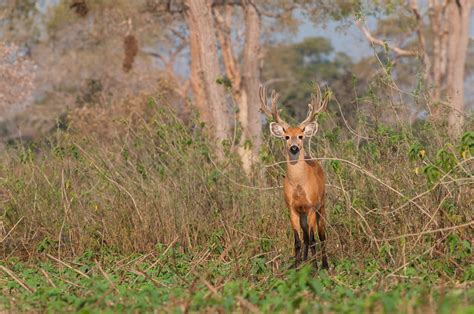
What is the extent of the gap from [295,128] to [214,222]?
1826 millimetres

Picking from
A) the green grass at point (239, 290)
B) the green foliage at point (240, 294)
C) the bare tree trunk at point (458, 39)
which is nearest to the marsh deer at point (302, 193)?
the green grass at point (239, 290)

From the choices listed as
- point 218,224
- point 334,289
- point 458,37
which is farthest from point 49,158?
point 458,37

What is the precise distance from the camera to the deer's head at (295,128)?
9.60 m

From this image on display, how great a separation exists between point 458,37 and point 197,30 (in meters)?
8.55

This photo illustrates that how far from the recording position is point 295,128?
9.70 meters

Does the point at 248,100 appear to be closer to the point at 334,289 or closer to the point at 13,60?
the point at 13,60

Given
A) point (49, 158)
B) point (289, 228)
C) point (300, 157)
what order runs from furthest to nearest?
point (49, 158), point (289, 228), point (300, 157)

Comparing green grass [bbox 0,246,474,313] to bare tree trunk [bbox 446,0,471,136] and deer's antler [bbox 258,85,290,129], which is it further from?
bare tree trunk [bbox 446,0,471,136]

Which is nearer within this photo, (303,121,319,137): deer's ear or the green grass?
the green grass

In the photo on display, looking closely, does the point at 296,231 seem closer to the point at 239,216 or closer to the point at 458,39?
the point at 239,216

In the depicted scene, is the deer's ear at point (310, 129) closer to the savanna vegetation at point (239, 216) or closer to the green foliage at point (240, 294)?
the savanna vegetation at point (239, 216)

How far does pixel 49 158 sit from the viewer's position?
1247 cm

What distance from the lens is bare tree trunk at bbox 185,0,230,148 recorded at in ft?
61.9

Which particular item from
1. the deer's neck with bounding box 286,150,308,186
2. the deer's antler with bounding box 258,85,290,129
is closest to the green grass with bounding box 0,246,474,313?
the deer's neck with bounding box 286,150,308,186
